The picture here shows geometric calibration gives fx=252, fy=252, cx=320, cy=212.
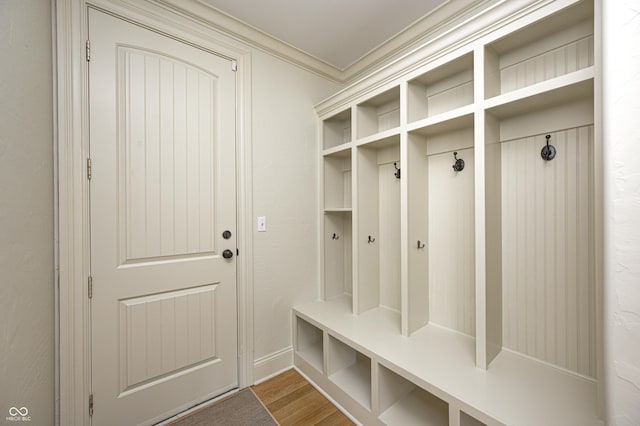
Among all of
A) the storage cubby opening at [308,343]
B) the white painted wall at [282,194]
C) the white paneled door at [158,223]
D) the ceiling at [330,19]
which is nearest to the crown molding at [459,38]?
the ceiling at [330,19]

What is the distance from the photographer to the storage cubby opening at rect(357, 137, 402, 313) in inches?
76.2

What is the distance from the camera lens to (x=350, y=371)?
1776 millimetres

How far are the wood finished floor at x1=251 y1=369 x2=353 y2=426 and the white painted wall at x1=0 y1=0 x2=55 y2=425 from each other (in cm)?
109

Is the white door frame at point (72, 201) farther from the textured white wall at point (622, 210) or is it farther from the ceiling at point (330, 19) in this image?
the textured white wall at point (622, 210)

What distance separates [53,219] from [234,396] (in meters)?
1.48

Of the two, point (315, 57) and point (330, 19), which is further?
point (315, 57)

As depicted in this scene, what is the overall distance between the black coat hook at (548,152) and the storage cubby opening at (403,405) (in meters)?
1.39

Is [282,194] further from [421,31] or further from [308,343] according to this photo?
[421,31]

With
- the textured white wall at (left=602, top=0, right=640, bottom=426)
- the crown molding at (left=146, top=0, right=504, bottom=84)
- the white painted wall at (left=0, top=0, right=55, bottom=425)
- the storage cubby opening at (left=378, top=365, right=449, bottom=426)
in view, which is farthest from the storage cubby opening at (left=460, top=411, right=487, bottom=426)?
the crown molding at (left=146, top=0, right=504, bottom=84)

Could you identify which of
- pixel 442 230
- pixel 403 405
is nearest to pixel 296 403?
pixel 403 405

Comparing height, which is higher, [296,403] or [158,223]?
[158,223]

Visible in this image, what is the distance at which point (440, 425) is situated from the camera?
129 cm

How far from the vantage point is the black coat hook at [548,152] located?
4.15ft

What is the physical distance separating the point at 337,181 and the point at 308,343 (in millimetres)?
1434
